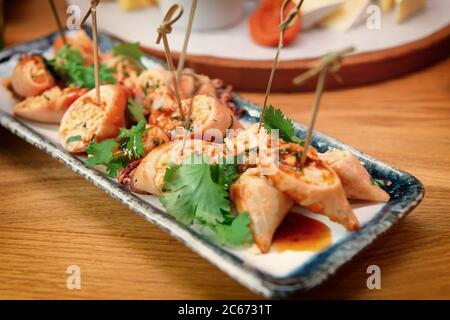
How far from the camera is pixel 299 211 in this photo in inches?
93.8

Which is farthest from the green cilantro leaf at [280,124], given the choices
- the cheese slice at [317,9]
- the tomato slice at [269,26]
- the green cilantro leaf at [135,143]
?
the cheese slice at [317,9]

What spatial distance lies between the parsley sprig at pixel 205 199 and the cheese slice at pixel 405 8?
238 centimetres

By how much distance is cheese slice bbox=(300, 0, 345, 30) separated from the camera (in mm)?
4016

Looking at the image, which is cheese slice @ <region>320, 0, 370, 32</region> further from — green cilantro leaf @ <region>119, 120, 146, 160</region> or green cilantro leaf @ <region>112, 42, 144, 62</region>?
green cilantro leaf @ <region>119, 120, 146, 160</region>

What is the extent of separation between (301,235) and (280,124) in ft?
1.69

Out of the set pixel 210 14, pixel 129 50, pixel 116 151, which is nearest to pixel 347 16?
pixel 210 14

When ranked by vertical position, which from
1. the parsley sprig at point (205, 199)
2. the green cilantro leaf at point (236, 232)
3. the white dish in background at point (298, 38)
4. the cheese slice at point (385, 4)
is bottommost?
the green cilantro leaf at point (236, 232)

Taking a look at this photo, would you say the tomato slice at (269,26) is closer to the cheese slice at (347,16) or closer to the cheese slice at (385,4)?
the cheese slice at (347,16)

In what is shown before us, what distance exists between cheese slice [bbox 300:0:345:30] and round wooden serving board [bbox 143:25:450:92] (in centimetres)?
49

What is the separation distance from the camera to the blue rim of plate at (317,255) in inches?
76.5

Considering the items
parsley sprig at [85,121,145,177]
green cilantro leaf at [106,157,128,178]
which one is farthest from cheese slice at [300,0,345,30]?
green cilantro leaf at [106,157,128,178]

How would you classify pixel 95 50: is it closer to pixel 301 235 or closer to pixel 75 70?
pixel 75 70

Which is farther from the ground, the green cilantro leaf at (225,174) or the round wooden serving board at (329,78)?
the round wooden serving board at (329,78)
